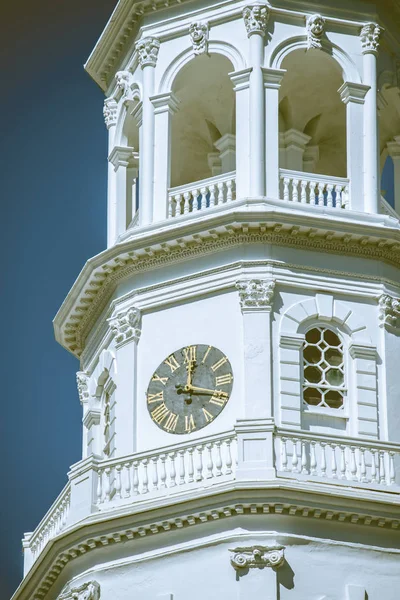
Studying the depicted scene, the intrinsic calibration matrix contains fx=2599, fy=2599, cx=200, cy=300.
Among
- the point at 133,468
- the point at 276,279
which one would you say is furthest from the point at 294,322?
the point at 133,468

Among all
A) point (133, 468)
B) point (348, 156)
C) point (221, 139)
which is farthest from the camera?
point (221, 139)

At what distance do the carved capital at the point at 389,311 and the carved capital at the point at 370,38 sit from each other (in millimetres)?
5562

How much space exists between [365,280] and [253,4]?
6315 millimetres

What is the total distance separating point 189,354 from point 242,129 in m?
4.91

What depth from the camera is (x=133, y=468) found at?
163 feet

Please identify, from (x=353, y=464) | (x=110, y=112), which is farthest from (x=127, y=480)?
(x=110, y=112)

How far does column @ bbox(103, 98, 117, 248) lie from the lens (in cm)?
5459

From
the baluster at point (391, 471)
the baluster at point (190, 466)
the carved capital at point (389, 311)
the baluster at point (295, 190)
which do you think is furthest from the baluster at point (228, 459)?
the baluster at point (295, 190)

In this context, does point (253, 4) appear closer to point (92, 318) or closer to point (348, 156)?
point (348, 156)

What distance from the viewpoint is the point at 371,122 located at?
53188 millimetres

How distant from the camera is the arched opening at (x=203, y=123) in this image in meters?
54.8

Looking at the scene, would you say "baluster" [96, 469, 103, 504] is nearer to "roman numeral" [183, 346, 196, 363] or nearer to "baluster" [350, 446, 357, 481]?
"roman numeral" [183, 346, 196, 363]

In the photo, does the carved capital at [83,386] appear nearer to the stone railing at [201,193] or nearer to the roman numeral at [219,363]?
the stone railing at [201,193]

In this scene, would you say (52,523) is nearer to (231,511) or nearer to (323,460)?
(231,511)
